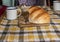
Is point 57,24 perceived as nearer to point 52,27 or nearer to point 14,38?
point 52,27

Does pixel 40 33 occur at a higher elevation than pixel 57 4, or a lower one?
lower

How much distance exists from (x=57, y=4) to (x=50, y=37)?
612 mm

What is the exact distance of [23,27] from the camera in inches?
38.7

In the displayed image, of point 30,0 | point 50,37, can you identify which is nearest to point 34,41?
point 50,37

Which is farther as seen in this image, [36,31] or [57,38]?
[36,31]

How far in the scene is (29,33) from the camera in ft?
2.92

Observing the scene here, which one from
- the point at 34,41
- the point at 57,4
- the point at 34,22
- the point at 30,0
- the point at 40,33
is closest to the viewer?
the point at 34,41

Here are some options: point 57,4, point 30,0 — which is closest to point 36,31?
point 57,4

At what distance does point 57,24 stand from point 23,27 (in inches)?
8.7

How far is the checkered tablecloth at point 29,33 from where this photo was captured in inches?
31.8

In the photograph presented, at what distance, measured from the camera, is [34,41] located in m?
0.79

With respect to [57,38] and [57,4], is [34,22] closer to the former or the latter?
[57,38]

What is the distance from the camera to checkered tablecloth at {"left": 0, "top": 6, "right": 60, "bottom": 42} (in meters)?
0.81

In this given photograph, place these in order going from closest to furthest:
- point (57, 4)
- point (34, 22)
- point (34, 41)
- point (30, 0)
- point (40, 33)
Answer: point (34, 41) → point (40, 33) → point (34, 22) → point (57, 4) → point (30, 0)
